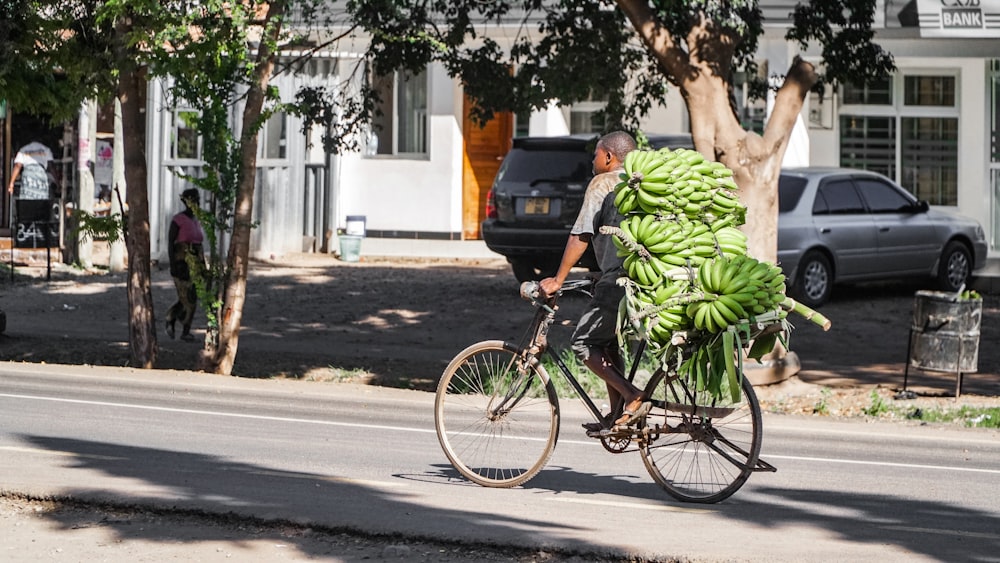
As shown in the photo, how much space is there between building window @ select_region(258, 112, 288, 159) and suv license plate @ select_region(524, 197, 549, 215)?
731 centimetres

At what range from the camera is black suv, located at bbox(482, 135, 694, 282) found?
19.4 m

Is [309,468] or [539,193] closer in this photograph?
[309,468]

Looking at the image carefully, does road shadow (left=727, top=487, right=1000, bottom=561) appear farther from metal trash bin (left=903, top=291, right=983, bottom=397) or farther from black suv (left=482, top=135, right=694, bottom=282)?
black suv (left=482, top=135, right=694, bottom=282)

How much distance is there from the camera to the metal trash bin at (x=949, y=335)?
13.0 m

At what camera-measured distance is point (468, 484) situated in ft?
27.6

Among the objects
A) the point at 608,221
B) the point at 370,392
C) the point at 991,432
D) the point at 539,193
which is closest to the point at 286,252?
the point at 539,193

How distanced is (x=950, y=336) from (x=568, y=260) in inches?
244

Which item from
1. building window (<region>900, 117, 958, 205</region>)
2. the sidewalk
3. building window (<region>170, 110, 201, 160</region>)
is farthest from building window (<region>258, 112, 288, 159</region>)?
building window (<region>900, 117, 958, 205</region>)

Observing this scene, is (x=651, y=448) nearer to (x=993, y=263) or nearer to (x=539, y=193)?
(x=539, y=193)

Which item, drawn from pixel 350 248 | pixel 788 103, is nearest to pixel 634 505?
pixel 788 103

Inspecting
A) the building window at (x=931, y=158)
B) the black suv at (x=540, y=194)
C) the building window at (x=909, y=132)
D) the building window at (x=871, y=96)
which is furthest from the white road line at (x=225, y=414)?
the building window at (x=931, y=158)

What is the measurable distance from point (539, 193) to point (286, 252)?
758 cm

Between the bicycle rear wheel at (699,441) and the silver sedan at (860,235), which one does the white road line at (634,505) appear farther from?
the silver sedan at (860,235)

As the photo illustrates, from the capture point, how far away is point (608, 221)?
7891mm
